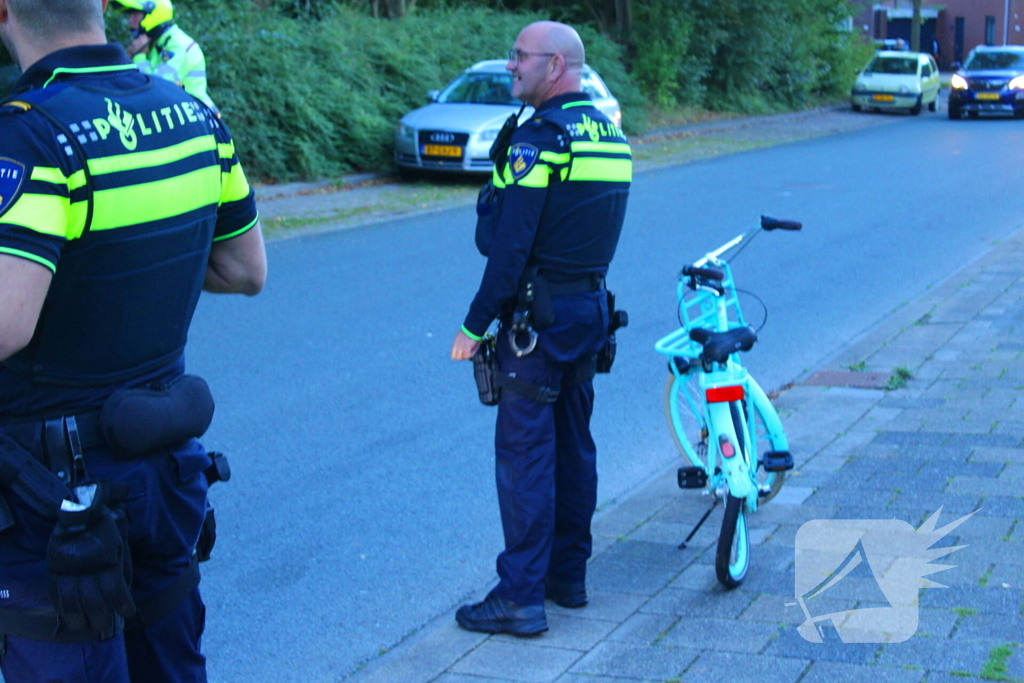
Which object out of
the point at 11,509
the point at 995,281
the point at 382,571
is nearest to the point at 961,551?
the point at 382,571

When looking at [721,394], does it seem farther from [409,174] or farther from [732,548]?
[409,174]

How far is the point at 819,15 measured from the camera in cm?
3641

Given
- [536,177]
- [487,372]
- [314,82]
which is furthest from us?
[314,82]

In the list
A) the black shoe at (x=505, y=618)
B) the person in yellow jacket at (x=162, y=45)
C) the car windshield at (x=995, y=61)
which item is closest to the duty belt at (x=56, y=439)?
the black shoe at (x=505, y=618)

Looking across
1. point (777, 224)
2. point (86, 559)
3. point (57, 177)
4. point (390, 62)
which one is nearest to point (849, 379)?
point (777, 224)

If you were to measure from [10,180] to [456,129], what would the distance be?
556 inches

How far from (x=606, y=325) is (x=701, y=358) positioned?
0.54m

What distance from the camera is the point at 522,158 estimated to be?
3.69 metres

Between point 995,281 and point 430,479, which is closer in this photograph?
point 430,479

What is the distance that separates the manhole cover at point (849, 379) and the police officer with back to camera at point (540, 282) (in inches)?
122

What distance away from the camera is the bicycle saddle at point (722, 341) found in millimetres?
4289

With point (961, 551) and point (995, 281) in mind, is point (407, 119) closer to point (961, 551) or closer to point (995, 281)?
point (995, 281)

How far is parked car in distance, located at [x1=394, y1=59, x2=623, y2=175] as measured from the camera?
52.3 ft

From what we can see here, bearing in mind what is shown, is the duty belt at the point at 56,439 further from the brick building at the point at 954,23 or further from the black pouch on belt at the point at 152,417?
the brick building at the point at 954,23
